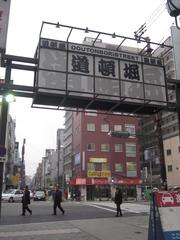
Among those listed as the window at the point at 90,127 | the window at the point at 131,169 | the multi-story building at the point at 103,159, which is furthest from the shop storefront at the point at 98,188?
the window at the point at 90,127

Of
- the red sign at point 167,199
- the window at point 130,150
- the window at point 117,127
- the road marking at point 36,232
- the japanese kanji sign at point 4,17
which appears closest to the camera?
the red sign at point 167,199

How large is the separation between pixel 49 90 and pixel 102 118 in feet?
189

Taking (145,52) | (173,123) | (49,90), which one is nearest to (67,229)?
(49,90)

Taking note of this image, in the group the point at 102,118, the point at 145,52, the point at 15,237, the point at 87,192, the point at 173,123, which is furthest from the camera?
the point at 173,123

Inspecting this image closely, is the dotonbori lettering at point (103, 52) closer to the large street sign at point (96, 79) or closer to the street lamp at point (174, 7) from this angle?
the large street sign at point (96, 79)

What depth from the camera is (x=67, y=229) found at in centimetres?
1497

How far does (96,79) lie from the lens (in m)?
16.0

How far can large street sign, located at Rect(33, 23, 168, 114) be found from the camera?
15242mm

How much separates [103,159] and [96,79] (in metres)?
54.0

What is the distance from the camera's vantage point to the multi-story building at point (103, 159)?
67312 mm

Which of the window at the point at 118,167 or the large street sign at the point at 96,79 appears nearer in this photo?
the large street sign at the point at 96,79

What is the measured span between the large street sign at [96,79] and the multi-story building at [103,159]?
4936 cm

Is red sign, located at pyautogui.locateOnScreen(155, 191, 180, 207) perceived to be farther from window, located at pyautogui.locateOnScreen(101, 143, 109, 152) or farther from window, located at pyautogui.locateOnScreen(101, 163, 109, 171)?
window, located at pyautogui.locateOnScreen(101, 143, 109, 152)

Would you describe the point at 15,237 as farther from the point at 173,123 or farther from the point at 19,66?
the point at 173,123
